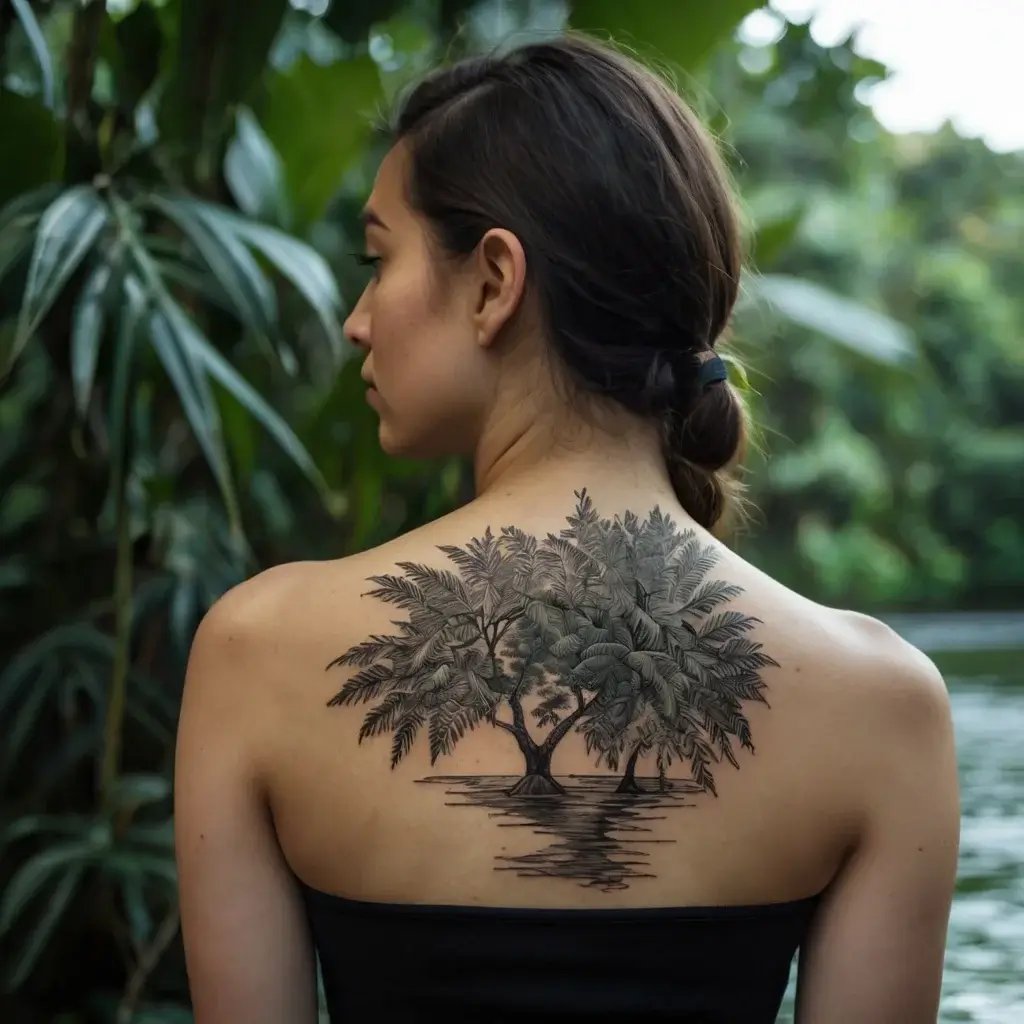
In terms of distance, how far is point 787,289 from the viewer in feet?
7.47

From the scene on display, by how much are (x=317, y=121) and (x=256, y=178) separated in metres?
0.19

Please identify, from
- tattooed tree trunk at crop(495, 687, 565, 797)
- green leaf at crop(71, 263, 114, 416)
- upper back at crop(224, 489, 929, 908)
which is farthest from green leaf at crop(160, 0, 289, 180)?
tattooed tree trunk at crop(495, 687, 565, 797)

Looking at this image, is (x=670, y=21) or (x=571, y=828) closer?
(x=571, y=828)

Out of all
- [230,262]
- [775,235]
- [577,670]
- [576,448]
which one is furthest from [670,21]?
[577,670]

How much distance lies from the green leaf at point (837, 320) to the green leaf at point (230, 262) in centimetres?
94

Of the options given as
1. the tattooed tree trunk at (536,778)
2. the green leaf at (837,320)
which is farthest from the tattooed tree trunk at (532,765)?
the green leaf at (837,320)

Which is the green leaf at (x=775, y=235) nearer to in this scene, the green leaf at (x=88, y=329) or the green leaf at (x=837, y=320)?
the green leaf at (x=837, y=320)

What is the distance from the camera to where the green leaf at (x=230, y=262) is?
4.72 ft

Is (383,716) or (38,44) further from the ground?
(38,44)

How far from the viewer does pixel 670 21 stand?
69.2 inches

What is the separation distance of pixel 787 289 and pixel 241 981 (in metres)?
1.67

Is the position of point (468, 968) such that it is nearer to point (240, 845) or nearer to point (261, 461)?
point (240, 845)

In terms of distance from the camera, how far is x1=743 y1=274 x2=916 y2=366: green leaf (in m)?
2.22

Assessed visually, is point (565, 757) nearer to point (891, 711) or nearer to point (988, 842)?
point (891, 711)
